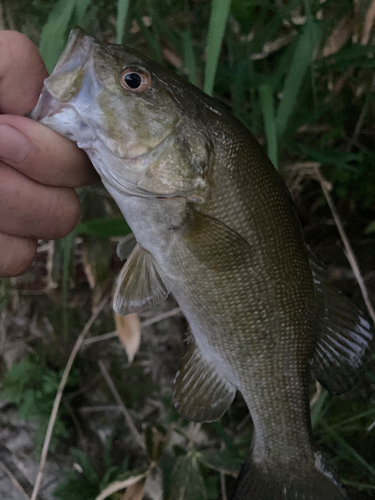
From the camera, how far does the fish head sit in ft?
2.25

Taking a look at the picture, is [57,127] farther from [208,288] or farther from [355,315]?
[355,315]

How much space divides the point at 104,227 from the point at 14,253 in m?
0.37

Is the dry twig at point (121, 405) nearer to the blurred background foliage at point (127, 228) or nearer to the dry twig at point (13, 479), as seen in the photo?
the blurred background foliage at point (127, 228)

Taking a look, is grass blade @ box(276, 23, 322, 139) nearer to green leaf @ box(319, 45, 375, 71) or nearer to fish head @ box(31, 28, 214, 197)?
green leaf @ box(319, 45, 375, 71)

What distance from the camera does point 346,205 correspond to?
1.69 metres

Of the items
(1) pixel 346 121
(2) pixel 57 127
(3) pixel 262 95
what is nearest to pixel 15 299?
(2) pixel 57 127

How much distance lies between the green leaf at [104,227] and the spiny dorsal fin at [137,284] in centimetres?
23

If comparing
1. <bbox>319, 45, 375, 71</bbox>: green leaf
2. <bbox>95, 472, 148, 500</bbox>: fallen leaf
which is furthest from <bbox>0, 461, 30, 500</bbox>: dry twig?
<bbox>319, 45, 375, 71</bbox>: green leaf

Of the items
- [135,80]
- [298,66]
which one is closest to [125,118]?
[135,80]

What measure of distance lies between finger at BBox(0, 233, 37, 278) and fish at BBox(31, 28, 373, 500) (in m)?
0.24

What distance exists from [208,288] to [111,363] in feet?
3.63

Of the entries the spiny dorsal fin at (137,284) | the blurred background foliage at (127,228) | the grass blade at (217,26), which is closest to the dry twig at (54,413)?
the blurred background foliage at (127,228)

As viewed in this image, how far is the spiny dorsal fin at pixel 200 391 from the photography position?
42.5 inches

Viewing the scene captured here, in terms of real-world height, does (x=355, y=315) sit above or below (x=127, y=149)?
below
